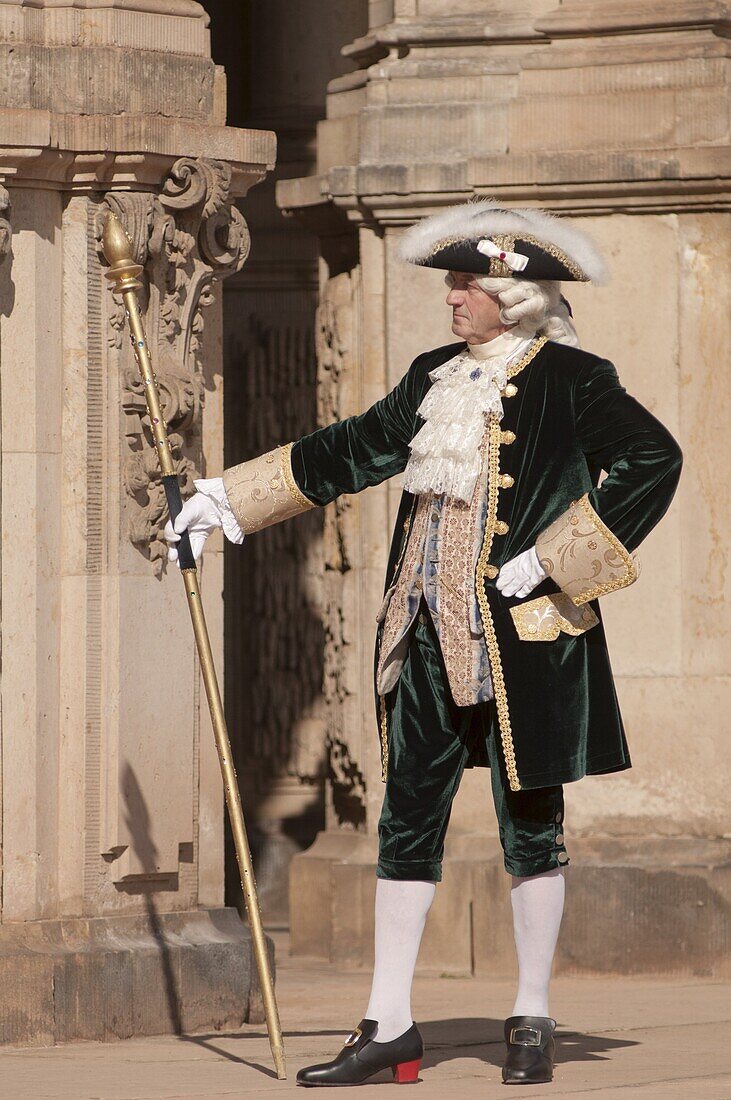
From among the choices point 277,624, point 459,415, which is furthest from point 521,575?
point 277,624

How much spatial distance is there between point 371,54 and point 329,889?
2.92 meters

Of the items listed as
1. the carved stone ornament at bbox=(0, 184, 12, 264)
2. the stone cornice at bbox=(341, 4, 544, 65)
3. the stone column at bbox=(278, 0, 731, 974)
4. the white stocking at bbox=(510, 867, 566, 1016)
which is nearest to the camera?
the white stocking at bbox=(510, 867, 566, 1016)

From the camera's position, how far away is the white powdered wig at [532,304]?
22.0 feet

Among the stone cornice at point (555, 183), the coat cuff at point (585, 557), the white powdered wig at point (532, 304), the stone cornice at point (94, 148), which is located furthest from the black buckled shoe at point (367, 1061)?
the stone cornice at point (555, 183)

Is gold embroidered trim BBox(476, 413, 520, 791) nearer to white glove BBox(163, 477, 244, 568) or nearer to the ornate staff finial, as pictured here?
white glove BBox(163, 477, 244, 568)

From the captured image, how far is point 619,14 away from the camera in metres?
9.32

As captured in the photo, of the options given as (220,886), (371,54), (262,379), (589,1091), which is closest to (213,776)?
(220,886)

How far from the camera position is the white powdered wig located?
6.71 m

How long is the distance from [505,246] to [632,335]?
102 inches

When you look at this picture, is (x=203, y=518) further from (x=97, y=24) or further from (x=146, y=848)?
(x=97, y=24)

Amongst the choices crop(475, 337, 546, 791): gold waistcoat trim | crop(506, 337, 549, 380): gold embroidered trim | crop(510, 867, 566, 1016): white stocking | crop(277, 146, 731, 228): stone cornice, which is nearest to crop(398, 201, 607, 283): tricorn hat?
crop(506, 337, 549, 380): gold embroidered trim

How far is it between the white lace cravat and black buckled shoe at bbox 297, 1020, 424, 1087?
1.28 m

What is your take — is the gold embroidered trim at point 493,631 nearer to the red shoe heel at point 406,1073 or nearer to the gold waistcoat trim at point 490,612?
the gold waistcoat trim at point 490,612

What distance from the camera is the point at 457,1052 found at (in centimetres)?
718
